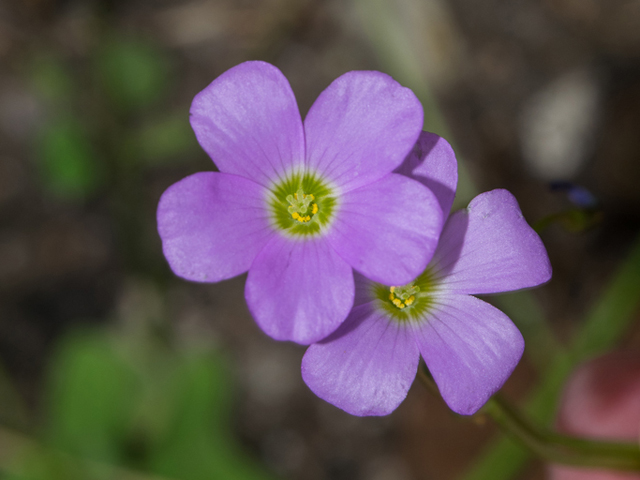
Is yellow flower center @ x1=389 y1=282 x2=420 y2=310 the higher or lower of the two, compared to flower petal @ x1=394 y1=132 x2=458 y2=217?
lower

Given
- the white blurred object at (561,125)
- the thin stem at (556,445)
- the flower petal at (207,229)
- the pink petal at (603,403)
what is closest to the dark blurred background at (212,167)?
the white blurred object at (561,125)

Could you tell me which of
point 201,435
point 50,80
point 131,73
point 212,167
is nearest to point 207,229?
point 201,435

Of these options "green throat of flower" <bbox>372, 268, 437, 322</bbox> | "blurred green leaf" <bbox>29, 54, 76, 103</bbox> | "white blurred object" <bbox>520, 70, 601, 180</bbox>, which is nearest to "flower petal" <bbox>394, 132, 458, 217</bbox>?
"green throat of flower" <bbox>372, 268, 437, 322</bbox>

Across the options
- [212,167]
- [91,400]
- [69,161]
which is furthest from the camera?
[212,167]

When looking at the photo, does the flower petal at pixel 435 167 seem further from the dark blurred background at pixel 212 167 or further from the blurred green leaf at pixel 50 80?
the blurred green leaf at pixel 50 80

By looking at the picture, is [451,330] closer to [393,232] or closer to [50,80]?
[393,232]

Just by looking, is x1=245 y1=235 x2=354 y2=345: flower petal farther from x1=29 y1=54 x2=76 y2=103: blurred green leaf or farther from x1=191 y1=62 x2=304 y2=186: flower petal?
x1=29 y1=54 x2=76 y2=103: blurred green leaf

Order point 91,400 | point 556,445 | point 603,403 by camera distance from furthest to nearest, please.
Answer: point 91,400 → point 603,403 → point 556,445
